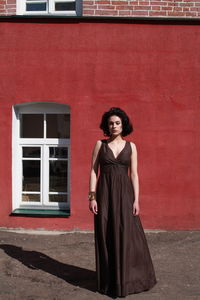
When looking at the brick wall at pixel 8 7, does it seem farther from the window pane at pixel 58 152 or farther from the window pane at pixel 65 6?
the window pane at pixel 58 152

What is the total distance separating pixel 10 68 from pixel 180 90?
3121mm

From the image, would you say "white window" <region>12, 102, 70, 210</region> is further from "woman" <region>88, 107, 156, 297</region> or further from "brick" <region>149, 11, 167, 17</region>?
"woman" <region>88, 107, 156, 297</region>

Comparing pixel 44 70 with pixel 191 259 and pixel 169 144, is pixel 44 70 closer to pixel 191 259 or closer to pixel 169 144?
pixel 169 144

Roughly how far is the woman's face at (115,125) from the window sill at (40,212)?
3.46 meters

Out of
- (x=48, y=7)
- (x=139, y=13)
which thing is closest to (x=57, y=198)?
(x=48, y=7)

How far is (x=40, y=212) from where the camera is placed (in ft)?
26.0

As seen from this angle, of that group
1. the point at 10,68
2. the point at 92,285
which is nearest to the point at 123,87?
the point at 10,68

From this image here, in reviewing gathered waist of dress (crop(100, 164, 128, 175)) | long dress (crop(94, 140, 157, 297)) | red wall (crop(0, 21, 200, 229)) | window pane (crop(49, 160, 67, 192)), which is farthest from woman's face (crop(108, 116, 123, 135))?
window pane (crop(49, 160, 67, 192))

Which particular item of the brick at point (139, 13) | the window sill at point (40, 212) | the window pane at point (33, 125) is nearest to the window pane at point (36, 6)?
the brick at point (139, 13)

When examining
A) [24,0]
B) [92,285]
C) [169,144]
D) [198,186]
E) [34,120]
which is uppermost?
[24,0]

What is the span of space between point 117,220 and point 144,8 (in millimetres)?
4578

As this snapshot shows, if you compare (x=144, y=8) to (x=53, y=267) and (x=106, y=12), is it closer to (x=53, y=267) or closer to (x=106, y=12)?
(x=106, y=12)

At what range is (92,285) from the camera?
5008mm

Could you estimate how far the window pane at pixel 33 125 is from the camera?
27.0 ft
